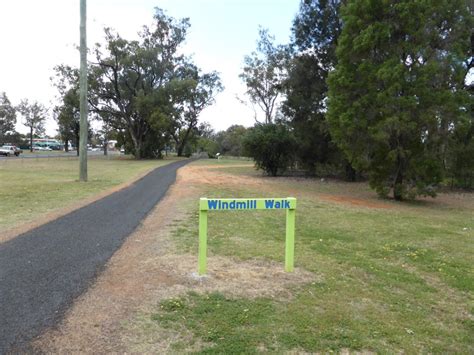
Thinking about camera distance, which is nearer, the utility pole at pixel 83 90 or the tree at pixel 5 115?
the utility pole at pixel 83 90

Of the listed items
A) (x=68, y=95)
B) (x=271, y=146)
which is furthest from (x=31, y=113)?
(x=271, y=146)

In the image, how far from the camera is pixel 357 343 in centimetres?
394

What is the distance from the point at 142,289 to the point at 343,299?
243 cm

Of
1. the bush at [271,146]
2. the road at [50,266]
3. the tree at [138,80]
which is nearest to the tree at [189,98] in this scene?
the tree at [138,80]

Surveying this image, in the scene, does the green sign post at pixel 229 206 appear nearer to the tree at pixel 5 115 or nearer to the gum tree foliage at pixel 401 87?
the gum tree foliage at pixel 401 87

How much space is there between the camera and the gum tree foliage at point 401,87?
52.0 ft

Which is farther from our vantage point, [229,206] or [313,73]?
[313,73]

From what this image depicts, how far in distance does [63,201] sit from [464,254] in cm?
1110

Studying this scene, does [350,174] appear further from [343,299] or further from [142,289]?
[142,289]

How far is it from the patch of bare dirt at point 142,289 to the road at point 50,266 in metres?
0.20

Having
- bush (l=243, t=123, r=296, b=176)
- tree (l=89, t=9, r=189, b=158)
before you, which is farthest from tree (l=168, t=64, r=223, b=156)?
bush (l=243, t=123, r=296, b=176)

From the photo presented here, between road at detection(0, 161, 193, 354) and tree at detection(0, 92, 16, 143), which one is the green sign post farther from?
tree at detection(0, 92, 16, 143)

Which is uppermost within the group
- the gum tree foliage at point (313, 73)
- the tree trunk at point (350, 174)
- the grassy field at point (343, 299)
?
the gum tree foliage at point (313, 73)

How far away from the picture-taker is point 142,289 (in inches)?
205
